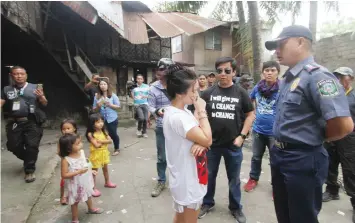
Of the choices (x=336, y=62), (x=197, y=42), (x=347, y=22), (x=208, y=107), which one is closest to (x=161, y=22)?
(x=197, y=42)

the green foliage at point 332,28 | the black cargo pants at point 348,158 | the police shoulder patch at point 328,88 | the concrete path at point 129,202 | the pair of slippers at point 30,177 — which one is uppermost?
the green foliage at point 332,28

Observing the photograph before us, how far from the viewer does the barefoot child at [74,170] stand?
277 cm

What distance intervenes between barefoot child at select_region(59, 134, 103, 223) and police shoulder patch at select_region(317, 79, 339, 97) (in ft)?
8.22

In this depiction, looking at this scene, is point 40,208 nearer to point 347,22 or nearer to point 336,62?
point 336,62

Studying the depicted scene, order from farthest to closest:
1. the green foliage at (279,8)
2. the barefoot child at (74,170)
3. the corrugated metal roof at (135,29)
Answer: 1. the green foliage at (279,8)
2. the corrugated metal roof at (135,29)
3. the barefoot child at (74,170)

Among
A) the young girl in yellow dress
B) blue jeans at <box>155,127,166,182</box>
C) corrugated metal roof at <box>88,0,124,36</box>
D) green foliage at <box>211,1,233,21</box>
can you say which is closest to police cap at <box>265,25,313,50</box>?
blue jeans at <box>155,127,166,182</box>

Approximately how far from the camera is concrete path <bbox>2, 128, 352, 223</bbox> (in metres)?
3.04

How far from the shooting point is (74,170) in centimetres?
278

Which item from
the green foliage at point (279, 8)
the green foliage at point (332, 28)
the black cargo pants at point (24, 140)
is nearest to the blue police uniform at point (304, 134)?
the black cargo pants at point (24, 140)

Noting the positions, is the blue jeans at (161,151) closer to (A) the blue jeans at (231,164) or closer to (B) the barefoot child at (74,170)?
(A) the blue jeans at (231,164)

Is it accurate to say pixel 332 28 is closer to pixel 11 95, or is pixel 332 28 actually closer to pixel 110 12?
pixel 110 12

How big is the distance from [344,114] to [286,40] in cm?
71

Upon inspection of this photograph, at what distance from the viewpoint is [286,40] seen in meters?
1.96

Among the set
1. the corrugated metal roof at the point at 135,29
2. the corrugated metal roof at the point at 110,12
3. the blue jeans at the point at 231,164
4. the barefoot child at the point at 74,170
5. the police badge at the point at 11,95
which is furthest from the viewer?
the corrugated metal roof at the point at 135,29
